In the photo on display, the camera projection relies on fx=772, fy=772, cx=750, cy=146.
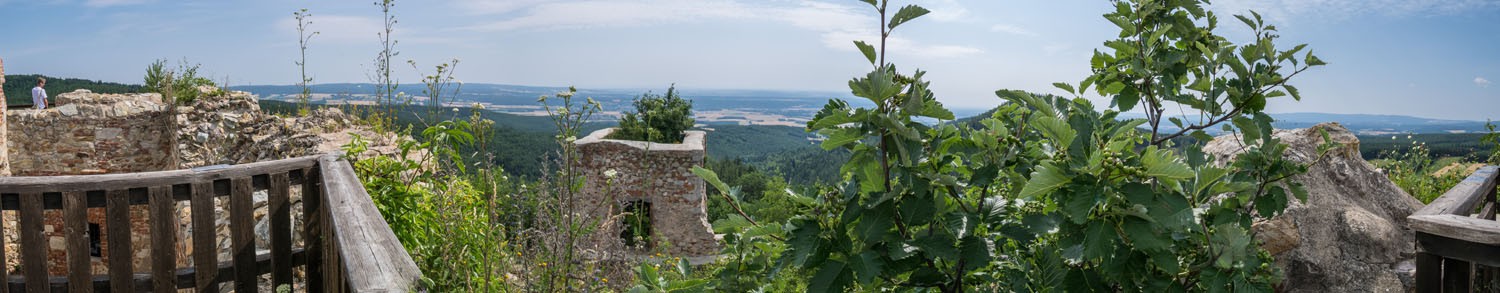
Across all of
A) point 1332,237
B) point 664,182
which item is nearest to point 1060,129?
point 1332,237

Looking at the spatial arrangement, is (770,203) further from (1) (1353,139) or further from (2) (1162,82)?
(2) (1162,82)

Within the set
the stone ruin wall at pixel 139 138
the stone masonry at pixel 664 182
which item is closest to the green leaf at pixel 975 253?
the stone ruin wall at pixel 139 138

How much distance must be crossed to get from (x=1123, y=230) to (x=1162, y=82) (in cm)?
49

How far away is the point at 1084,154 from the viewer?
1.26 meters

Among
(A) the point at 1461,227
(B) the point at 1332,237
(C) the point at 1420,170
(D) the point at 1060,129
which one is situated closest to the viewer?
(D) the point at 1060,129

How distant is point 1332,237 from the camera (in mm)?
4613

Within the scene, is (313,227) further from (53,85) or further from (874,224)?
(53,85)

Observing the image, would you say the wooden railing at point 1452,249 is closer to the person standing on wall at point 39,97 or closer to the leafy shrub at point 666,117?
the leafy shrub at point 666,117

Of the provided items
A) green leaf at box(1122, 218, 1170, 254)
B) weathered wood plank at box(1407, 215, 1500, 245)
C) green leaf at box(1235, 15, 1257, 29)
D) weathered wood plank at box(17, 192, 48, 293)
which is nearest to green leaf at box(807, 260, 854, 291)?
green leaf at box(1122, 218, 1170, 254)

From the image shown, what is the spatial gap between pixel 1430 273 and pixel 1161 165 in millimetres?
2383

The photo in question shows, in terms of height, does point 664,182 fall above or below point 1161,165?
below

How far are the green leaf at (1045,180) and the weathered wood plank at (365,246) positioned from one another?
123cm

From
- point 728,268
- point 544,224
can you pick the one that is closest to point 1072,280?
point 728,268

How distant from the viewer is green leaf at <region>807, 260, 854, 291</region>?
128 centimetres
